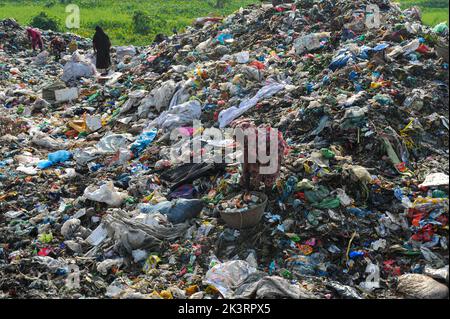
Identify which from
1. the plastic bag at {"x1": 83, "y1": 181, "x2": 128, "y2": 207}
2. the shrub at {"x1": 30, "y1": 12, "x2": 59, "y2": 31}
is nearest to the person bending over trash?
the shrub at {"x1": 30, "y1": 12, "x2": 59, "y2": 31}

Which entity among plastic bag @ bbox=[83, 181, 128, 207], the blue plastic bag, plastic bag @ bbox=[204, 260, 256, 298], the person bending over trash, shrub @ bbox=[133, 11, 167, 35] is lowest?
plastic bag @ bbox=[204, 260, 256, 298]

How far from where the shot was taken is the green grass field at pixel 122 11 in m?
17.5

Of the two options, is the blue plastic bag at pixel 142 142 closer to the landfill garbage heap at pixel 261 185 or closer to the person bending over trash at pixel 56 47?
the landfill garbage heap at pixel 261 185

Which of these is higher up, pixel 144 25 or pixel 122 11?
pixel 122 11

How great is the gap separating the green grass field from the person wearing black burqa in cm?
580

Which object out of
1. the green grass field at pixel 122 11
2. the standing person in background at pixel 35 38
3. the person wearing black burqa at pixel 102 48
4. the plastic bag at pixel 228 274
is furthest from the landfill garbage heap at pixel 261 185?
the green grass field at pixel 122 11

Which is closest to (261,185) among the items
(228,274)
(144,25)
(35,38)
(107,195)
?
(228,274)

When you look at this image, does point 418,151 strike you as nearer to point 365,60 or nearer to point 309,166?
point 309,166

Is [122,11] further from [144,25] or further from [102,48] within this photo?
[102,48]

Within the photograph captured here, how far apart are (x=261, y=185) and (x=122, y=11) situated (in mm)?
18508

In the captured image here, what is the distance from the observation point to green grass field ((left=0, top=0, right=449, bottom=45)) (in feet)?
57.6

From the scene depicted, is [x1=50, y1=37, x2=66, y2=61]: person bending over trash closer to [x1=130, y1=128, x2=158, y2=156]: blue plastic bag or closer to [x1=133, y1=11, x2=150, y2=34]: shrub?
[x1=133, y1=11, x2=150, y2=34]: shrub

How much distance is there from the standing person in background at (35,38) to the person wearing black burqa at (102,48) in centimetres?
324

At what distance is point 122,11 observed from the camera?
72.2ft
